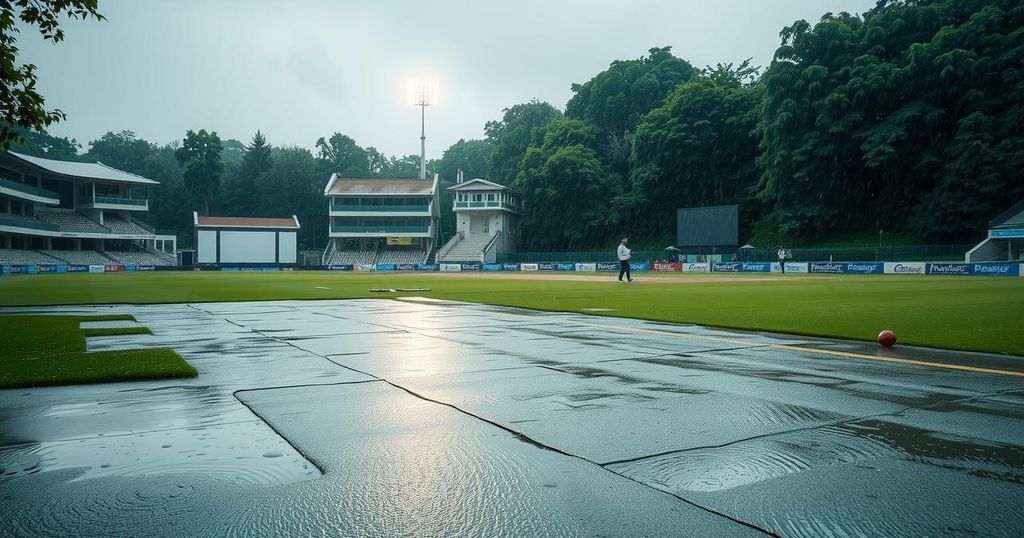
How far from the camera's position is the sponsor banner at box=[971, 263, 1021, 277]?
129ft

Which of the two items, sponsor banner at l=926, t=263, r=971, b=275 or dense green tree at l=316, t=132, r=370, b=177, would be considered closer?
sponsor banner at l=926, t=263, r=971, b=275

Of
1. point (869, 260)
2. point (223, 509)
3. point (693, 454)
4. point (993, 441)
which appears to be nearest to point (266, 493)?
point (223, 509)

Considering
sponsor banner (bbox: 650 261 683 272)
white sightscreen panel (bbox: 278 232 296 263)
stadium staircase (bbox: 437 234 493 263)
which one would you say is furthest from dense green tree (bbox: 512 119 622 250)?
white sightscreen panel (bbox: 278 232 296 263)

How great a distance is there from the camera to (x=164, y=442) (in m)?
3.79

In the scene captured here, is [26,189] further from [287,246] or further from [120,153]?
[120,153]

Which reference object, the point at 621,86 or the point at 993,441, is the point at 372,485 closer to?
the point at 993,441

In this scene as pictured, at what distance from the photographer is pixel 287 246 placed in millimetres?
83812

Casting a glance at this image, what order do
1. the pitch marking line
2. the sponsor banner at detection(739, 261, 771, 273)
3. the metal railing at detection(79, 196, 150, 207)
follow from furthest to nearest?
the metal railing at detection(79, 196, 150, 207)
the sponsor banner at detection(739, 261, 771, 273)
the pitch marking line

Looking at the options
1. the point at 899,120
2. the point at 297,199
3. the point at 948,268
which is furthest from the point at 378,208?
the point at 948,268

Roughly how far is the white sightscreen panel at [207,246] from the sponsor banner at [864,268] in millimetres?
68733

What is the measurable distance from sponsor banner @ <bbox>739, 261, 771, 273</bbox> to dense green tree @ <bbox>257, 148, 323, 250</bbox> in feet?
211

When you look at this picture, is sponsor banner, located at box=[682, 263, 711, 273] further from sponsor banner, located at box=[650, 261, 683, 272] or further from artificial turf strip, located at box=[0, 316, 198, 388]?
artificial turf strip, located at box=[0, 316, 198, 388]

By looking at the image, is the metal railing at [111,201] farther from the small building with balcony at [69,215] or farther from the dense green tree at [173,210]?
the dense green tree at [173,210]

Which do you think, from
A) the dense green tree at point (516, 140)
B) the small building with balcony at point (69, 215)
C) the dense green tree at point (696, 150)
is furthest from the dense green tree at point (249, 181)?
the dense green tree at point (696, 150)
